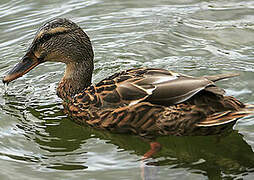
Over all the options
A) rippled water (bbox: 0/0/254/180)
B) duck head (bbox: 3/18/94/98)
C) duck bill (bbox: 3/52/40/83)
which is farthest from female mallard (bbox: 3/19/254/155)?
duck bill (bbox: 3/52/40/83)

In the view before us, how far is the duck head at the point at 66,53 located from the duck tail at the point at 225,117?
2045mm

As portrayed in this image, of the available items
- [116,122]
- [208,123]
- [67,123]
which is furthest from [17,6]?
[208,123]

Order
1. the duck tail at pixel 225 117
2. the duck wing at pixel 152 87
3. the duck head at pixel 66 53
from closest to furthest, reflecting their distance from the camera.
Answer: the duck tail at pixel 225 117, the duck wing at pixel 152 87, the duck head at pixel 66 53

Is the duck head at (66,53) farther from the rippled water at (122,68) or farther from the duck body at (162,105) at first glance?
the duck body at (162,105)

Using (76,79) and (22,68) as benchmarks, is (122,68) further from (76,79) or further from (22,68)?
(22,68)

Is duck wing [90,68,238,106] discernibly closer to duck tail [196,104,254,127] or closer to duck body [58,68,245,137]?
duck body [58,68,245,137]

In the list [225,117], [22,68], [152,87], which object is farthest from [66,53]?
[225,117]

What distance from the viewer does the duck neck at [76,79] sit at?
7.06 meters

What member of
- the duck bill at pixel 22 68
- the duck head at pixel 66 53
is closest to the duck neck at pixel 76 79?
the duck head at pixel 66 53

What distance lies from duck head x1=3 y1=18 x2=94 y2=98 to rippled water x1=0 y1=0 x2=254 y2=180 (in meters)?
0.49

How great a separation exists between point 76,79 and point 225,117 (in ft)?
7.65

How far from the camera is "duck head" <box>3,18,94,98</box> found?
6977mm

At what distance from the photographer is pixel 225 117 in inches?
225

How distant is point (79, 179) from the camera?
561 centimetres
